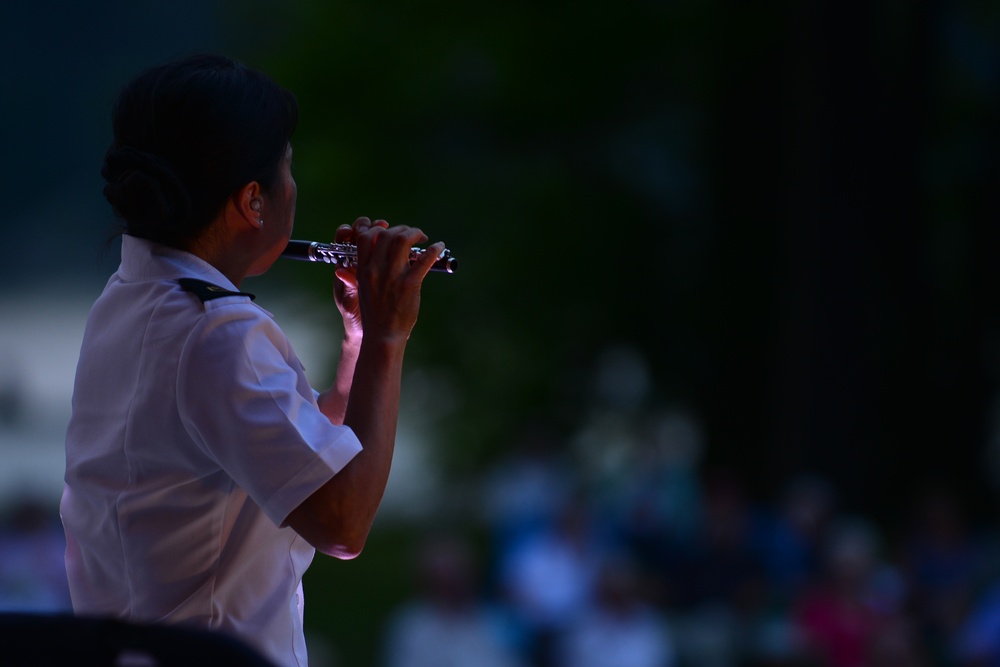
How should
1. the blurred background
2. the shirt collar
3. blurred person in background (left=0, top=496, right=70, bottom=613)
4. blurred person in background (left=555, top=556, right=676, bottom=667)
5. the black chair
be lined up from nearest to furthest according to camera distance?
A: the black chair → the shirt collar → blurred person in background (left=0, top=496, right=70, bottom=613) → blurred person in background (left=555, top=556, right=676, bottom=667) → the blurred background

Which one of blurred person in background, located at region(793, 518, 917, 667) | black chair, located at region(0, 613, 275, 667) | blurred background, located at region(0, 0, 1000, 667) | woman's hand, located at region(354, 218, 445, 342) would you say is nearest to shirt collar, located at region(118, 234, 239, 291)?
woman's hand, located at region(354, 218, 445, 342)

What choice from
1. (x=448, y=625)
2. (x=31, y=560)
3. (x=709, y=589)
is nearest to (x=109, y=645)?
(x=448, y=625)

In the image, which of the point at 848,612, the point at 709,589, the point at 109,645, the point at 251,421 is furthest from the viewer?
the point at 709,589

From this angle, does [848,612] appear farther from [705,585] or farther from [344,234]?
[344,234]

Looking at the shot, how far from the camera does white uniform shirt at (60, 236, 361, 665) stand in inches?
48.6

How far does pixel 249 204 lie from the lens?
4.46 ft

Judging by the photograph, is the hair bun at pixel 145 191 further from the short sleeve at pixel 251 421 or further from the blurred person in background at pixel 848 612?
the blurred person in background at pixel 848 612

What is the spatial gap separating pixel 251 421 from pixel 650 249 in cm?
811

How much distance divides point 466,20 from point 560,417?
3.17m

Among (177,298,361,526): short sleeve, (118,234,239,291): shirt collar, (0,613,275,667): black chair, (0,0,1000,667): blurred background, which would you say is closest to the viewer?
(0,613,275,667): black chair

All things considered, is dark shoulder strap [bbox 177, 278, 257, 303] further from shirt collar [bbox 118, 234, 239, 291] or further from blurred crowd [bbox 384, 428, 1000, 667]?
blurred crowd [bbox 384, 428, 1000, 667]

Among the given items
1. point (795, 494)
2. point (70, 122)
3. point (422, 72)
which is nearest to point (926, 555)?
point (795, 494)

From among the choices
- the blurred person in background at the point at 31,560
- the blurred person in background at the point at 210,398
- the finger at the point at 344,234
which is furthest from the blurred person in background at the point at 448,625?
the blurred person in background at the point at 210,398

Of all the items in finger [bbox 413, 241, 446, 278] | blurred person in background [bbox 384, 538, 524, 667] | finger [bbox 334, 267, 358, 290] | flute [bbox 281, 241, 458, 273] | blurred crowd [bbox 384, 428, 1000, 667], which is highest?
finger [bbox 413, 241, 446, 278]
